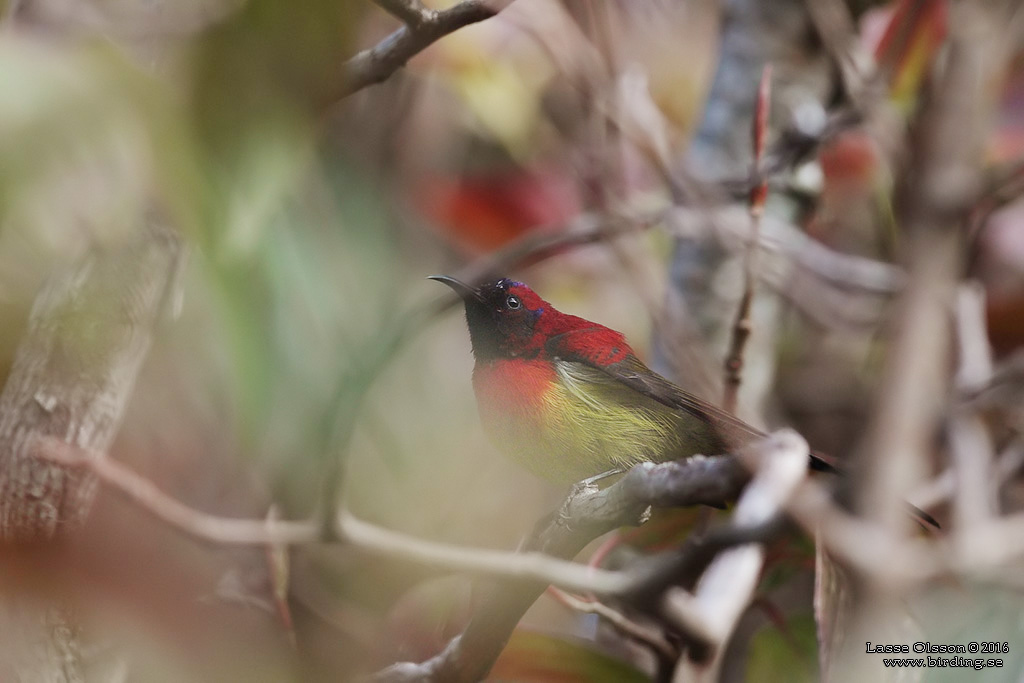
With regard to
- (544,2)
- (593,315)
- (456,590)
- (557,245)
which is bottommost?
(456,590)

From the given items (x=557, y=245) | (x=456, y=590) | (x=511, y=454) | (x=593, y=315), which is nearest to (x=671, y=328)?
(x=557, y=245)

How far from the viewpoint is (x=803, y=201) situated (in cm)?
165

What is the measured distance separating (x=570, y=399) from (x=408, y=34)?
347 mm

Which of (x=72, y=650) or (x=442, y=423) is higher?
(x=442, y=423)

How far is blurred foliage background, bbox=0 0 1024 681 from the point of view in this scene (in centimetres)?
A: 85

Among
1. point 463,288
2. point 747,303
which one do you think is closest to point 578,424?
point 463,288

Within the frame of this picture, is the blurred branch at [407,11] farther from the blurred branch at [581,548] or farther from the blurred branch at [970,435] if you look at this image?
the blurred branch at [970,435]

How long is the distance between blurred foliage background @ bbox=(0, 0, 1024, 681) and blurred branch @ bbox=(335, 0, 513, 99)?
22mm

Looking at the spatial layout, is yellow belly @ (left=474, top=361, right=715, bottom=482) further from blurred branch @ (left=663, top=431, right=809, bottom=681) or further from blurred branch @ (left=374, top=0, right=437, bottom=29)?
blurred branch @ (left=374, top=0, right=437, bottom=29)

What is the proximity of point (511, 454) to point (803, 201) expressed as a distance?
1.16 m

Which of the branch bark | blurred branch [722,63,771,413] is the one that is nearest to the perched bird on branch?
blurred branch [722,63,771,413]

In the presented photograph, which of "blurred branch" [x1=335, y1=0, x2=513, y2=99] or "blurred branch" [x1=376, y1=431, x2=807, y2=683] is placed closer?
"blurred branch" [x1=376, y1=431, x2=807, y2=683]

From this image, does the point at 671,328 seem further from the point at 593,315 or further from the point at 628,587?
the point at 593,315

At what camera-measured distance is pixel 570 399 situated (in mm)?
694
